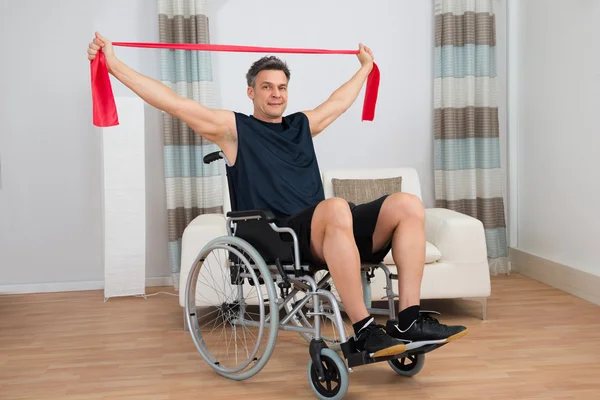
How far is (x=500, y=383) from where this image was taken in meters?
2.38

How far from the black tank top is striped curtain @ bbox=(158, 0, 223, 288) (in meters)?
1.69

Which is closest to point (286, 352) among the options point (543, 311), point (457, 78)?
point (543, 311)

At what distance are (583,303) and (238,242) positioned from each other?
2086mm

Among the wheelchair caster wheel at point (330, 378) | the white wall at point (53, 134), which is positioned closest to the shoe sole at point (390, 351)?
the wheelchair caster wheel at point (330, 378)

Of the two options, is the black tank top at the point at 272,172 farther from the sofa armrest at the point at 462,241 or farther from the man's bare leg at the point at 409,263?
the sofa armrest at the point at 462,241

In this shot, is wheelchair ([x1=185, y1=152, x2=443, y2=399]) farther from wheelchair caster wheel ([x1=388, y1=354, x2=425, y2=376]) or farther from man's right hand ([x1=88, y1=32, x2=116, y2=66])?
man's right hand ([x1=88, y1=32, x2=116, y2=66])

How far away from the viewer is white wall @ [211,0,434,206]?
4430 mm

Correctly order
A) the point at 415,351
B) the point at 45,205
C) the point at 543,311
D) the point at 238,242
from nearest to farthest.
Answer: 1. the point at 415,351
2. the point at 238,242
3. the point at 543,311
4. the point at 45,205

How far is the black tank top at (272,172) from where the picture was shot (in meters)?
2.51

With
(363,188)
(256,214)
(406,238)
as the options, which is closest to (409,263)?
(406,238)

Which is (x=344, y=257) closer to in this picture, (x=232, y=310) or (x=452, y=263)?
(x=232, y=310)

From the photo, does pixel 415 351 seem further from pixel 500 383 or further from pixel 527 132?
pixel 527 132

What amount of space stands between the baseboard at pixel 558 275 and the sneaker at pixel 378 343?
6.29ft

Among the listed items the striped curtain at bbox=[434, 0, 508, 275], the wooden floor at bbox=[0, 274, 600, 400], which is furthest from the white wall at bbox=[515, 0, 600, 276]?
the wooden floor at bbox=[0, 274, 600, 400]
